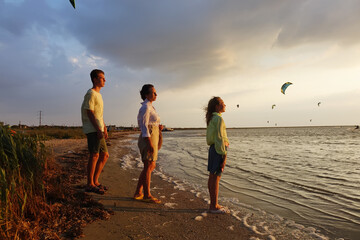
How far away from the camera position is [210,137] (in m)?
3.78

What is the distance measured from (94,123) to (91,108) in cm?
27

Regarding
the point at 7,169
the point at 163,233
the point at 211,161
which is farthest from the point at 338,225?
the point at 7,169

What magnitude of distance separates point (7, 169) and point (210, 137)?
276cm

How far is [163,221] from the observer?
328cm

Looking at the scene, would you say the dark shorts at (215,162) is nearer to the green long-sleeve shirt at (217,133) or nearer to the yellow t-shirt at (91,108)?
the green long-sleeve shirt at (217,133)

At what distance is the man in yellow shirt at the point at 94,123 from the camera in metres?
4.08

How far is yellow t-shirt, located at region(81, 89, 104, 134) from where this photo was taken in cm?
407

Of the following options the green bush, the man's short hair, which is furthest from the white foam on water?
the man's short hair

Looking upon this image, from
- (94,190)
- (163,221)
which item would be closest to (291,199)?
(163,221)

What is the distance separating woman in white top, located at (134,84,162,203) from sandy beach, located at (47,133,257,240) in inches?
16.3

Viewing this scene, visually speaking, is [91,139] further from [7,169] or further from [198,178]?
[198,178]

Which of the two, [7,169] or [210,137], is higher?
[210,137]

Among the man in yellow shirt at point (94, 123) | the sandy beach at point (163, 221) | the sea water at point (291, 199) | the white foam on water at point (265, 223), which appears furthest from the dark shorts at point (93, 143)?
the sea water at point (291, 199)

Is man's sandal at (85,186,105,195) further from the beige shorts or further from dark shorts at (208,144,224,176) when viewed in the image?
dark shorts at (208,144,224,176)
